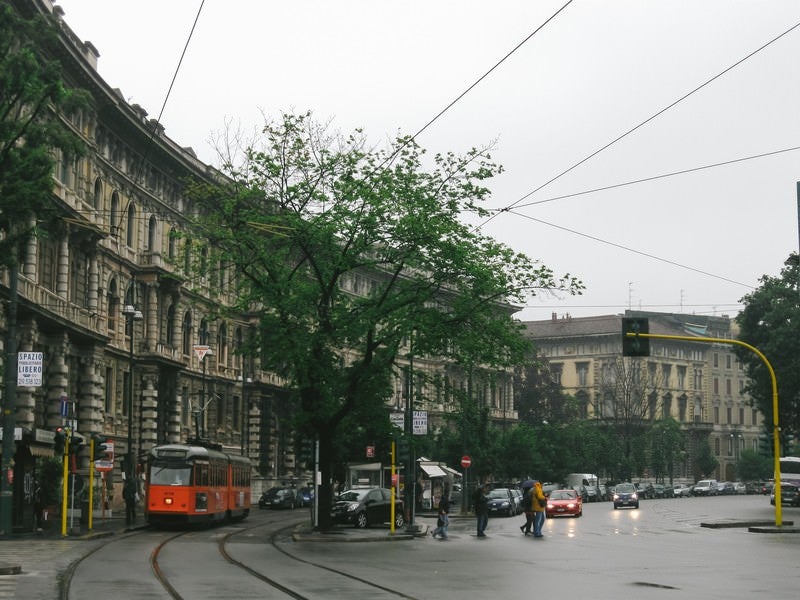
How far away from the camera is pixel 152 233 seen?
65688 mm

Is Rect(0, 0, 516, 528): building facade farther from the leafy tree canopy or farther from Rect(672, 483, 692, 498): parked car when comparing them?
Rect(672, 483, 692, 498): parked car

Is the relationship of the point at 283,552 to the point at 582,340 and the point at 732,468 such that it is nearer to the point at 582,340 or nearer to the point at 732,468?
the point at 582,340

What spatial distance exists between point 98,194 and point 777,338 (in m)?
37.0

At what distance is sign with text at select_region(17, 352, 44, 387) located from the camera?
33375mm

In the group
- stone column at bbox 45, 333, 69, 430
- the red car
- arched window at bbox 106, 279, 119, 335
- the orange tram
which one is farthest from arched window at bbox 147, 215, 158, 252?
the red car

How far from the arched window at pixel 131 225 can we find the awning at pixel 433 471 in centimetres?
1972

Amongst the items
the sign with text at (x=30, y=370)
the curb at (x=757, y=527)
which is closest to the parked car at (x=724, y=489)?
the curb at (x=757, y=527)

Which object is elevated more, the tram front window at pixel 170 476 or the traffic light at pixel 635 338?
the traffic light at pixel 635 338

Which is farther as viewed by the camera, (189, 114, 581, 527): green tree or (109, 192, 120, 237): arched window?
(109, 192, 120, 237): arched window

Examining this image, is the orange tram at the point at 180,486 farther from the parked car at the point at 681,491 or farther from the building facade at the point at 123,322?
the parked car at the point at 681,491

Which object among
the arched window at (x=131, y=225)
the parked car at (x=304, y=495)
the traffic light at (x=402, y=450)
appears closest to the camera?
the traffic light at (x=402, y=450)

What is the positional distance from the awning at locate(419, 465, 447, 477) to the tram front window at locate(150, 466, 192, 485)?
27.2 metres

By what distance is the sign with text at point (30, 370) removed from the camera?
109 feet

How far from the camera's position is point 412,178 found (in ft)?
125
